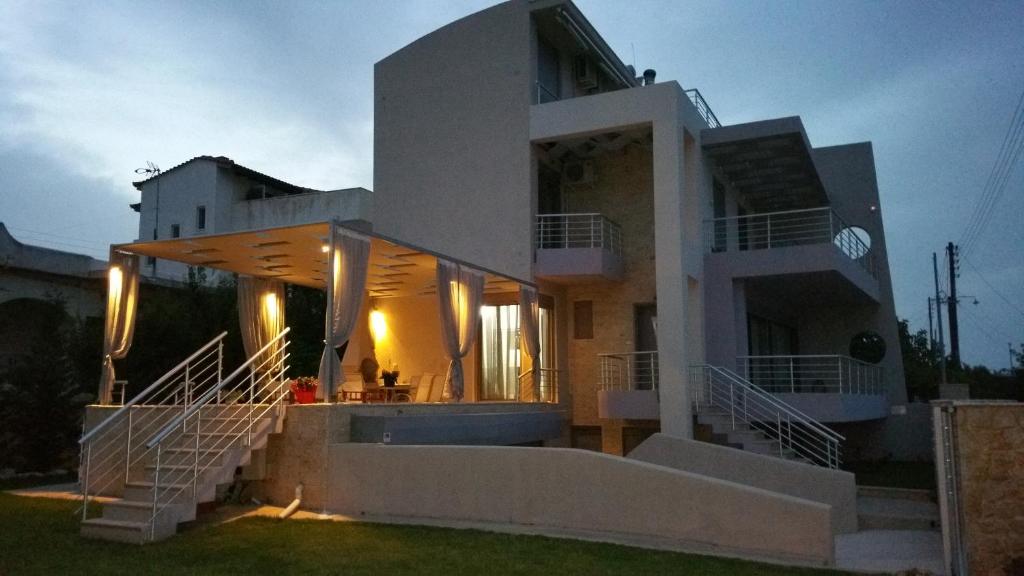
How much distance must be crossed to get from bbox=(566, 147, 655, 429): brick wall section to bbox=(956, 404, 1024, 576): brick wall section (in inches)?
379

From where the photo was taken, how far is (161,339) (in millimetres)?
18375

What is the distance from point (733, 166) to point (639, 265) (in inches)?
132

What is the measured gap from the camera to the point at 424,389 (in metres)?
16.1

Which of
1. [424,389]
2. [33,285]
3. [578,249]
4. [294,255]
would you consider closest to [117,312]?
[294,255]

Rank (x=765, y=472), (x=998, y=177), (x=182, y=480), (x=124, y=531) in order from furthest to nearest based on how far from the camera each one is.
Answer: (x=998, y=177) → (x=765, y=472) → (x=182, y=480) → (x=124, y=531)

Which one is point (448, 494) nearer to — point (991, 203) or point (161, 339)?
point (161, 339)

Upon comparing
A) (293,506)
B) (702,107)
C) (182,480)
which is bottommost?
(293,506)

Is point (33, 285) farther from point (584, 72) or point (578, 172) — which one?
point (584, 72)

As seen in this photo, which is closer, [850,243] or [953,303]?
[850,243]

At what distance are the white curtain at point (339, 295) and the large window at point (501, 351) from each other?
233 inches

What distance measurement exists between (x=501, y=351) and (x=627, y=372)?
269cm

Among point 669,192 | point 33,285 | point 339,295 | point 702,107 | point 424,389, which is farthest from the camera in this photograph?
point 33,285

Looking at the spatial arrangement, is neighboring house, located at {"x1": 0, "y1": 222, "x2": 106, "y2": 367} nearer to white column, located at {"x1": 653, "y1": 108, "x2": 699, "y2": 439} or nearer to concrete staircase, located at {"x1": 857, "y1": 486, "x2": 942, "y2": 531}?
white column, located at {"x1": 653, "y1": 108, "x2": 699, "y2": 439}

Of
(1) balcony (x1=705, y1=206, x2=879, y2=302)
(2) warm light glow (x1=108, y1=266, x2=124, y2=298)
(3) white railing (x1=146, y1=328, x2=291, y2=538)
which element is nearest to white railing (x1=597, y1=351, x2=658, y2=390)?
(1) balcony (x1=705, y1=206, x2=879, y2=302)
